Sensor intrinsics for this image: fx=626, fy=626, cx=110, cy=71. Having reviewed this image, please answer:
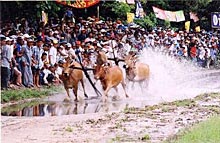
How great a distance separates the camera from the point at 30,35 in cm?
2189

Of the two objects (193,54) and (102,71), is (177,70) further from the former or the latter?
(102,71)

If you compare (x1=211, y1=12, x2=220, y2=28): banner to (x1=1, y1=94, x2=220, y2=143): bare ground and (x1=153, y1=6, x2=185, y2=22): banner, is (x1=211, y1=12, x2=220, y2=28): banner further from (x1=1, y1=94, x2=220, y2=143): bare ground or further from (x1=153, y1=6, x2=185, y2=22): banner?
(x1=1, y1=94, x2=220, y2=143): bare ground

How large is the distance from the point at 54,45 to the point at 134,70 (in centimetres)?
289

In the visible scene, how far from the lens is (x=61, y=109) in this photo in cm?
1689

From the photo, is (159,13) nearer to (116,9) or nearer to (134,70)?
(116,9)

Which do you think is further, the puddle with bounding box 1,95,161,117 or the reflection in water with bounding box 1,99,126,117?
the puddle with bounding box 1,95,161,117

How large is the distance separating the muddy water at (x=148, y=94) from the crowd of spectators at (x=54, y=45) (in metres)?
1.09

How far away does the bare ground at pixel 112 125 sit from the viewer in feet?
38.0

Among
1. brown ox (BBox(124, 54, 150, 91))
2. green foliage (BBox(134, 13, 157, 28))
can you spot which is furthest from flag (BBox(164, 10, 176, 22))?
brown ox (BBox(124, 54, 150, 91))

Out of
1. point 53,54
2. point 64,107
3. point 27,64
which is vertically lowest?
point 64,107

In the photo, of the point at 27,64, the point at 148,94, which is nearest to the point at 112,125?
the point at 27,64

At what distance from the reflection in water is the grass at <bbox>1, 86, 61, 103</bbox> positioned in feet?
2.75

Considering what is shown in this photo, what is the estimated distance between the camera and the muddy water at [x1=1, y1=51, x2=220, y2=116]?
16.7 m

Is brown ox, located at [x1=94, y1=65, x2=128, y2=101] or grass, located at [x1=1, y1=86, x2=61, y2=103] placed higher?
brown ox, located at [x1=94, y1=65, x2=128, y2=101]
